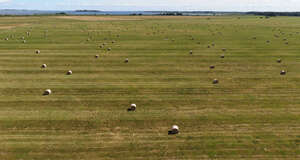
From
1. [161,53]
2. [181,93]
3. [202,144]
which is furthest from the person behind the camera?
[161,53]

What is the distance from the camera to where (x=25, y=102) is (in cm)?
1664

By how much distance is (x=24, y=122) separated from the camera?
13.9 meters

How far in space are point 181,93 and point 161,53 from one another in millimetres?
16531

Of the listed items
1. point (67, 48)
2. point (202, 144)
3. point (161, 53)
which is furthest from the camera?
point (67, 48)

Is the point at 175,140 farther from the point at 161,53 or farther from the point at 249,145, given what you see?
the point at 161,53

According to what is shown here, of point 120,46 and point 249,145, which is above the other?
point 120,46

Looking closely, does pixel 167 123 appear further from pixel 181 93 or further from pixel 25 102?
pixel 25 102

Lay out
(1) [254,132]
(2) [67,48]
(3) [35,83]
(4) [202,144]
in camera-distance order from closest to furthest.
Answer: (4) [202,144] → (1) [254,132] → (3) [35,83] → (2) [67,48]

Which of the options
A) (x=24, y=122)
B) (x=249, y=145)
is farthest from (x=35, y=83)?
(x=249, y=145)

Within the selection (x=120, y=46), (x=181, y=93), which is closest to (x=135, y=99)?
(x=181, y=93)

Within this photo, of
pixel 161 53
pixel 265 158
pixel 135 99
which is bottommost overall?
pixel 265 158

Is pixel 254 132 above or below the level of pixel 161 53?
below

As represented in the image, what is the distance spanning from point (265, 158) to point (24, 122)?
1350cm

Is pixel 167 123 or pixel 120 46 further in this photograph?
pixel 120 46
